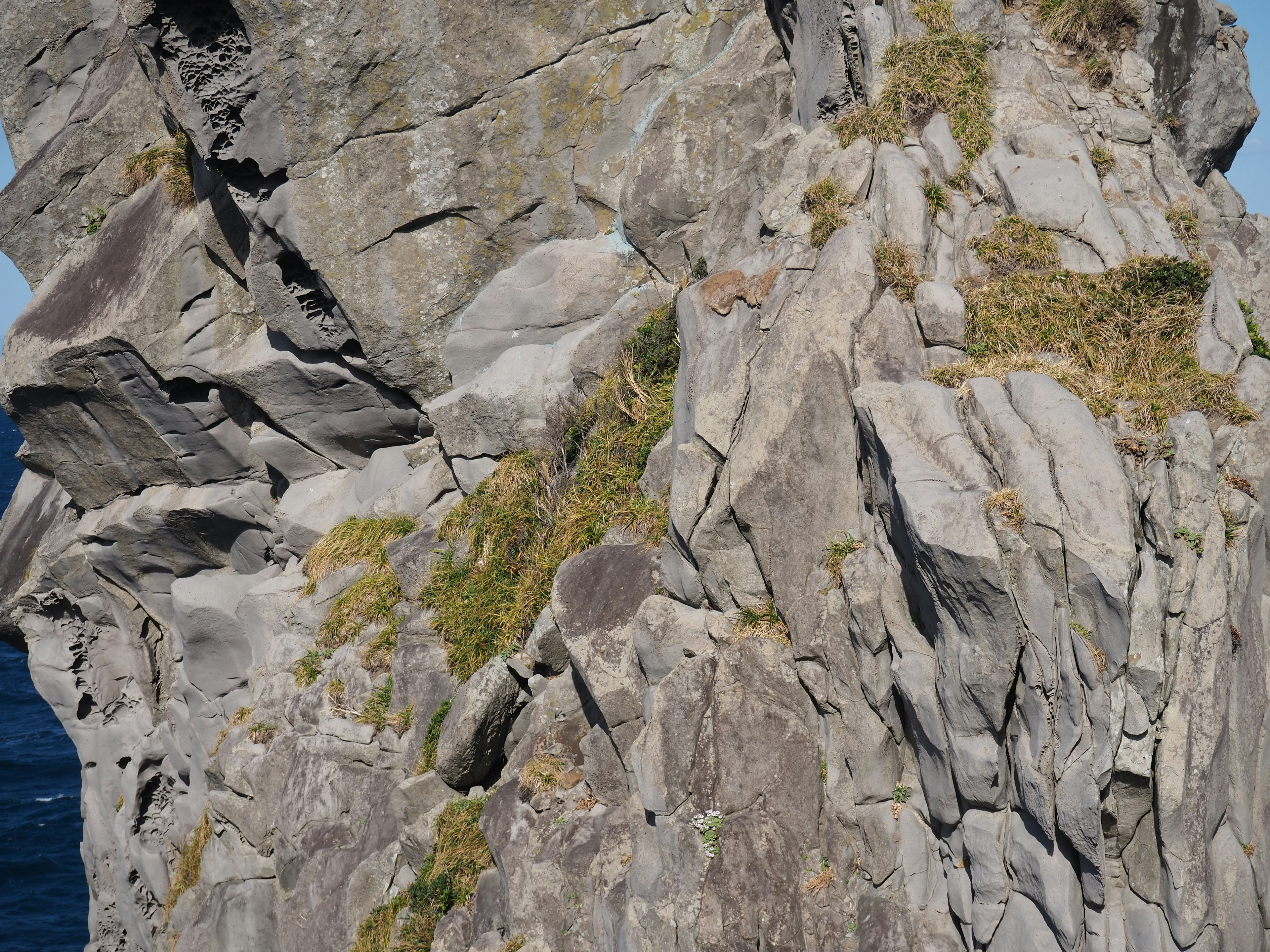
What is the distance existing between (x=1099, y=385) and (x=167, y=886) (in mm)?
19527

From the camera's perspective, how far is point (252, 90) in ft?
46.6

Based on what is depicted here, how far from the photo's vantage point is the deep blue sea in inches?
1091

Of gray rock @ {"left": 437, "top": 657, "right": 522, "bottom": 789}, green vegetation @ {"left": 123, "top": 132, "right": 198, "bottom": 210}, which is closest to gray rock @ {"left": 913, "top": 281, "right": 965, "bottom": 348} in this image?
gray rock @ {"left": 437, "top": 657, "right": 522, "bottom": 789}

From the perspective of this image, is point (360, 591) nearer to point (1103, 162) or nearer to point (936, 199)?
point (936, 199)

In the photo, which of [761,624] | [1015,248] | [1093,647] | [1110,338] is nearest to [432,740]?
[761,624]

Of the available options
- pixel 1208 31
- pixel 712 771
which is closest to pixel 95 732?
pixel 712 771

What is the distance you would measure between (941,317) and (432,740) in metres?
8.00

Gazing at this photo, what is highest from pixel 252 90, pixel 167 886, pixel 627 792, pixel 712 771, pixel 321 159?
pixel 252 90

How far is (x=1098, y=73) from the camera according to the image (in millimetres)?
11602

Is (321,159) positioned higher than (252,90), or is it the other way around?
(252,90)

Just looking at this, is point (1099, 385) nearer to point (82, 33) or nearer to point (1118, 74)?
point (1118, 74)

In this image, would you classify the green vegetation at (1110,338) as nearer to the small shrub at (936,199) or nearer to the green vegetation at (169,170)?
the small shrub at (936,199)

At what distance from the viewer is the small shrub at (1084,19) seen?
38.3 feet

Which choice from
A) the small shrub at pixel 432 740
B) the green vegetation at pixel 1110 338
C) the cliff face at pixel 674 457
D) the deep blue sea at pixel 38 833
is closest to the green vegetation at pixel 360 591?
the cliff face at pixel 674 457
